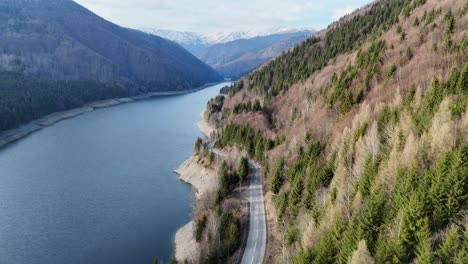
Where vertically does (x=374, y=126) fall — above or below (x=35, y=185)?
above

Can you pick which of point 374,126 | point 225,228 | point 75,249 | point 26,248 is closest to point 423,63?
point 374,126

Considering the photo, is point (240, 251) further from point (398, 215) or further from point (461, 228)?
point (461, 228)

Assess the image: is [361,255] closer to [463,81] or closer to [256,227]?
[256,227]

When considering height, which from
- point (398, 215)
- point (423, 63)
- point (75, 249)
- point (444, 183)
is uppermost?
point (423, 63)

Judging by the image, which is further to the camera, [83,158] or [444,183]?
[83,158]

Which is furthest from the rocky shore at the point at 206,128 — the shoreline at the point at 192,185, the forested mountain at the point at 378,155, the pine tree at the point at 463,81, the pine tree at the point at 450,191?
the pine tree at the point at 450,191

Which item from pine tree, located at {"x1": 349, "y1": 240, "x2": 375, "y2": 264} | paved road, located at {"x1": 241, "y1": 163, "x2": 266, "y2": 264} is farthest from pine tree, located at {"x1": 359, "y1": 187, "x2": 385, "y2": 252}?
paved road, located at {"x1": 241, "y1": 163, "x2": 266, "y2": 264}
